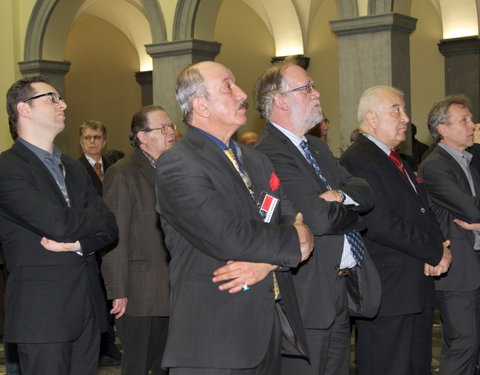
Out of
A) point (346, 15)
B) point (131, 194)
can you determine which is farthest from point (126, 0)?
point (131, 194)

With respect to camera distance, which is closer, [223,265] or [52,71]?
[223,265]

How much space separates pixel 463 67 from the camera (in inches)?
517

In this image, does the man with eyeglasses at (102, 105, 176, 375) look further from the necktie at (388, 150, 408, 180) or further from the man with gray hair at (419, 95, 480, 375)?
the man with gray hair at (419, 95, 480, 375)

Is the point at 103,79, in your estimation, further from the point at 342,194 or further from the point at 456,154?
the point at 342,194

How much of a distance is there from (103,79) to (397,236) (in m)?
14.4

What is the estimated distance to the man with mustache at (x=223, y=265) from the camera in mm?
2824

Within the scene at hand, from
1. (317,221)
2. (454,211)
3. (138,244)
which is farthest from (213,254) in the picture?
(454,211)

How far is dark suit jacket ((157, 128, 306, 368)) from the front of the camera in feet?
9.23

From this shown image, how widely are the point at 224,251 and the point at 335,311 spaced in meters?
1.02

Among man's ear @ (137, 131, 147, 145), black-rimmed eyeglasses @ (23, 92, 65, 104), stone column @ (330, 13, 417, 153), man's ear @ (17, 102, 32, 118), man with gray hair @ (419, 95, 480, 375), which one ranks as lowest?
man with gray hair @ (419, 95, 480, 375)

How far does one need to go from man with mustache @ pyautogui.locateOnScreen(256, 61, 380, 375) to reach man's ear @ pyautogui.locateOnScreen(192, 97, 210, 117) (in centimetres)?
66

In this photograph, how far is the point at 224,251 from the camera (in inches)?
110

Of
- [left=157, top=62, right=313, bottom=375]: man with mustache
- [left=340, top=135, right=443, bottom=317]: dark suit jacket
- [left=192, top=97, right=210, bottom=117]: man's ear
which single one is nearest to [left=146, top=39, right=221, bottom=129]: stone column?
[left=340, top=135, right=443, bottom=317]: dark suit jacket

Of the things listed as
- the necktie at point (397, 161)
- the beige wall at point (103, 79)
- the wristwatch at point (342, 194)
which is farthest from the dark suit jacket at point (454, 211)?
the beige wall at point (103, 79)
